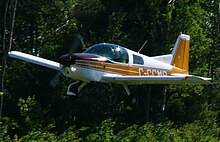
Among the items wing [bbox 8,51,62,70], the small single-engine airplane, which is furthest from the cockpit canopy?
wing [bbox 8,51,62,70]

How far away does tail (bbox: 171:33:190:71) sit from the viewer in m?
20.2

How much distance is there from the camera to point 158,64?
57.3 ft

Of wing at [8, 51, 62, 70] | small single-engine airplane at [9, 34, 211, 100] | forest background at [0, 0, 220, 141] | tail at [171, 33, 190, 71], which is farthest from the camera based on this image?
forest background at [0, 0, 220, 141]

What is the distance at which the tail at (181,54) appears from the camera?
20.2 metres

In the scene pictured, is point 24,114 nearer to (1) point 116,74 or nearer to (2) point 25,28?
(2) point 25,28

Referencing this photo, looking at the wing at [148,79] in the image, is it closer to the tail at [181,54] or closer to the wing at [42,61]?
the wing at [42,61]

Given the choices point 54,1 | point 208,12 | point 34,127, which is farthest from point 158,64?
point 208,12

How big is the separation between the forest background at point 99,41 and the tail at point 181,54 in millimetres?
6089

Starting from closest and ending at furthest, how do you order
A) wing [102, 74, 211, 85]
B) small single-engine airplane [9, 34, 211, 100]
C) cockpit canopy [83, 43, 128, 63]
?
small single-engine airplane [9, 34, 211, 100]
wing [102, 74, 211, 85]
cockpit canopy [83, 43, 128, 63]

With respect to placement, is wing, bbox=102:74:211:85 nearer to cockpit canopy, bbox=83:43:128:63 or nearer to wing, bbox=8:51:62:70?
cockpit canopy, bbox=83:43:128:63

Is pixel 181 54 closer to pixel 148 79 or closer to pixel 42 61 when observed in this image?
pixel 148 79

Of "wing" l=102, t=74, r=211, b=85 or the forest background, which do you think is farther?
the forest background

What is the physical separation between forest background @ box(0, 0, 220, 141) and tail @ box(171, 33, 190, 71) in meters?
6.09

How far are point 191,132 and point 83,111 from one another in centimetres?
538
